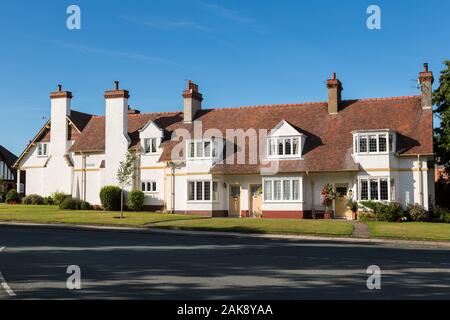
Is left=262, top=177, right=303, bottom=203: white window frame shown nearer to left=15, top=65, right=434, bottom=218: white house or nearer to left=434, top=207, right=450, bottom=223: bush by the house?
left=15, top=65, right=434, bottom=218: white house

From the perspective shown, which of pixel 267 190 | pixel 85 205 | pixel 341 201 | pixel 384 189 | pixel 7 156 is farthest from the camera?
pixel 7 156

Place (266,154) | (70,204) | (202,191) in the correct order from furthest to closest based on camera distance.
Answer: (70,204) < (202,191) < (266,154)

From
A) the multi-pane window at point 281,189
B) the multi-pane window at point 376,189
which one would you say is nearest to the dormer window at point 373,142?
the multi-pane window at point 376,189

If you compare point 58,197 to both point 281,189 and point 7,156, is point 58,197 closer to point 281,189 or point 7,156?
point 281,189

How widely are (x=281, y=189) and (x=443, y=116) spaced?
13.0 meters

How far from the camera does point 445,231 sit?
2592 centimetres

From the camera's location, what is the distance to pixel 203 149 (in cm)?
3775

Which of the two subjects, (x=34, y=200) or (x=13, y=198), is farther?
(x=13, y=198)

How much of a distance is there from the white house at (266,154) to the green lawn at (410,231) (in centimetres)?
559

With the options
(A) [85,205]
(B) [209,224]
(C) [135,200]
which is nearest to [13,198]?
(A) [85,205]

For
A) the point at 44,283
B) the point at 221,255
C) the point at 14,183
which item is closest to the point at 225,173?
the point at 221,255

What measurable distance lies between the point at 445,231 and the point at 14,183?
67.4 m

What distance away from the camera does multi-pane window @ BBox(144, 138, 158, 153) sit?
40.7 m
